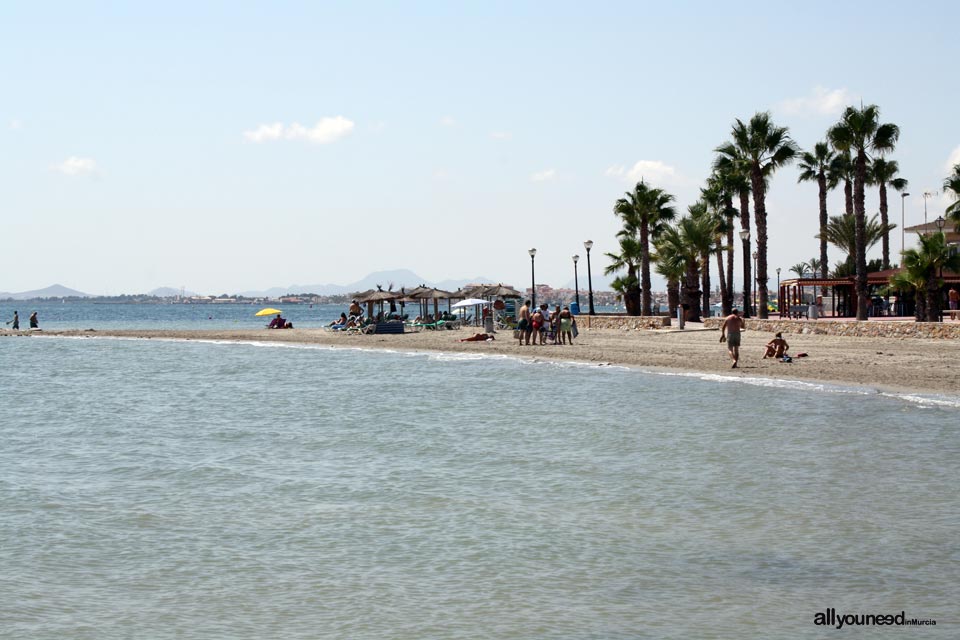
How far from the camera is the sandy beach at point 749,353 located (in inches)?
952

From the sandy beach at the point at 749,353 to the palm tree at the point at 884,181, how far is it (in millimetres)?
20638

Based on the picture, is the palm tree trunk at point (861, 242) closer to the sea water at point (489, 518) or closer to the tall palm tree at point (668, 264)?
the tall palm tree at point (668, 264)

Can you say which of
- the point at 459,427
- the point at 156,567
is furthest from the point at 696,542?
the point at 459,427

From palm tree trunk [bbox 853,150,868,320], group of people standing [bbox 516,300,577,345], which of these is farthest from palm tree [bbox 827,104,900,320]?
group of people standing [bbox 516,300,577,345]

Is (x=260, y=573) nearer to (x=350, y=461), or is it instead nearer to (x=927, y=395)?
(x=350, y=461)

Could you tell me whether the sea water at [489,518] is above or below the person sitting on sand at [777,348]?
below

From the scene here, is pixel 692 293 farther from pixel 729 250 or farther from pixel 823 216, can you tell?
pixel 823 216

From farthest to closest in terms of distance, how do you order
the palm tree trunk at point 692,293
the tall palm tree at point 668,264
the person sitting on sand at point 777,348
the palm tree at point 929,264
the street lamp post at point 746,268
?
the tall palm tree at point 668,264 → the palm tree trunk at point 692,293 → the street lamp post at point 746,268 → the palm tree at point 929,264 → the person sitting on sand at point 777,348

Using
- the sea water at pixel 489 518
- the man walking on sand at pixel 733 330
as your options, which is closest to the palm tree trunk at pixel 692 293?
the man walking on sand at pixel 733 330

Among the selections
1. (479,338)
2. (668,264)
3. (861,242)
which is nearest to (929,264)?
(861,242)

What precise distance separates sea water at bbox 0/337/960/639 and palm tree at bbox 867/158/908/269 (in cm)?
4255

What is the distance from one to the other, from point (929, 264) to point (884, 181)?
29.3m

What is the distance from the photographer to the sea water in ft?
25.2

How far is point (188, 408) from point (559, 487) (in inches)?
533
